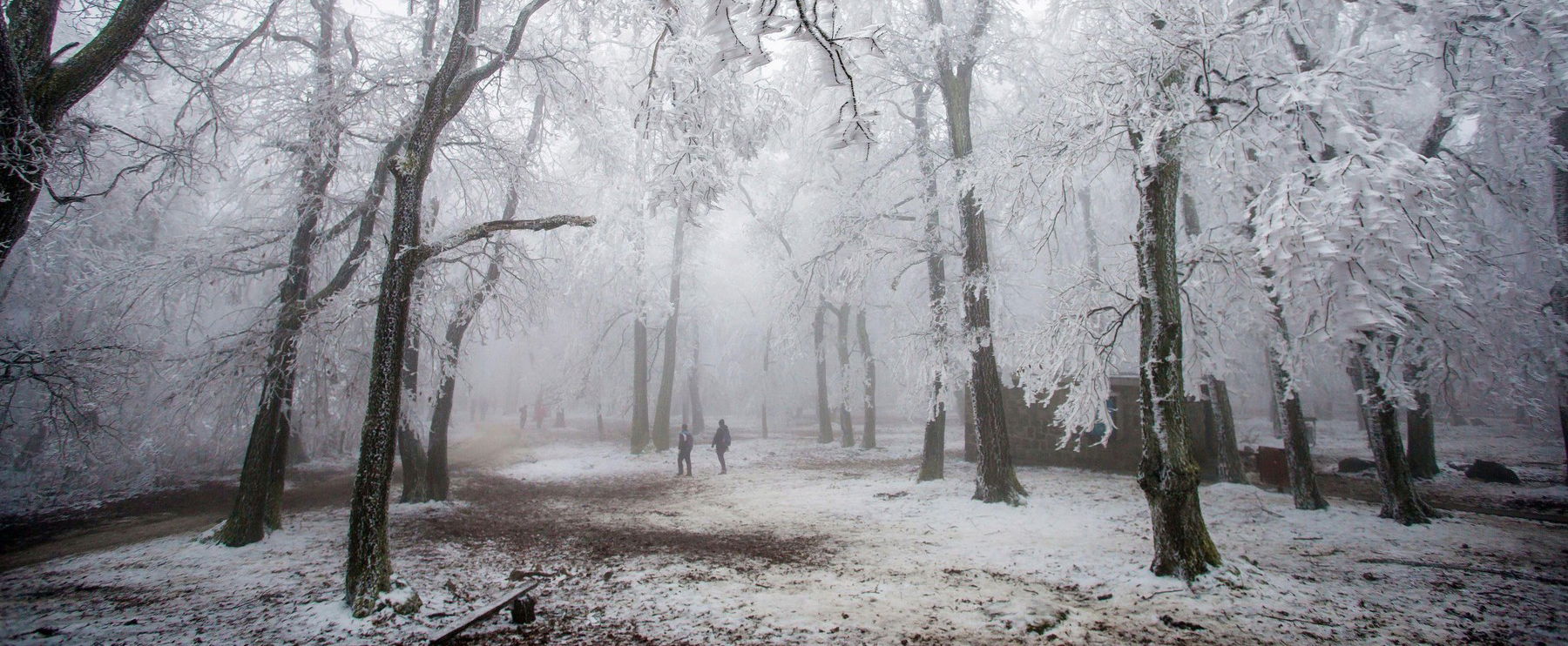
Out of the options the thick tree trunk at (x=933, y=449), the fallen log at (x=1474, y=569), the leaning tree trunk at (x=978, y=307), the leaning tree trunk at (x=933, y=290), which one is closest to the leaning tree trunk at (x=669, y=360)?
the leaning tree trunk at (x=933, y=290)

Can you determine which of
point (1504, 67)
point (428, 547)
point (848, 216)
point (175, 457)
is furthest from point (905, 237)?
point (175, 457)

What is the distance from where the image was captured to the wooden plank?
498 centimetres

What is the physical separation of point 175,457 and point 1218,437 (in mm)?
24776

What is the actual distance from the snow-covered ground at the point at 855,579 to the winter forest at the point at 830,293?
6 centimetres

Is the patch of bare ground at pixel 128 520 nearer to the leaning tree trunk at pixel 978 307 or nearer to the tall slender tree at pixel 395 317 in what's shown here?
the tall slender tree at pixel 395 317

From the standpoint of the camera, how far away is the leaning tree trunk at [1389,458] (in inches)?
328

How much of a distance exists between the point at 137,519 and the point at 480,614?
10.5 meters

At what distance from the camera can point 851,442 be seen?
20875 millimetres

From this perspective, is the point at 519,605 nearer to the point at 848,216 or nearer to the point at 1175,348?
the point at 1175,348

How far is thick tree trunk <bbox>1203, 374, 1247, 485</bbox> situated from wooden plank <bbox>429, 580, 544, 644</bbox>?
12.7m

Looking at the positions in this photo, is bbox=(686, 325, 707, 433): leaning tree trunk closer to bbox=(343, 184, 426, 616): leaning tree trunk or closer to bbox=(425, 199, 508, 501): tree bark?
bbox=(425, 199, 508, 501): tree bark

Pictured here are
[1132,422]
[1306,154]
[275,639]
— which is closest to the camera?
[275,639]

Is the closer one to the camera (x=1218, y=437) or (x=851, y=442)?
(x=1218, y=437)

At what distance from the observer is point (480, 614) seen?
5250 mm
